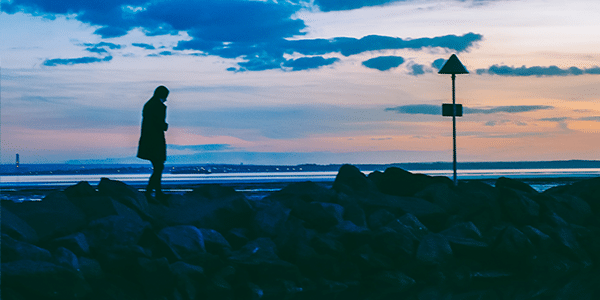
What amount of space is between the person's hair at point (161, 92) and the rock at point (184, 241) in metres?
2.41

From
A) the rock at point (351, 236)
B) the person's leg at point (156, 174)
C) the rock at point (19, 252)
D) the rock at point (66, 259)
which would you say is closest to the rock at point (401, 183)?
the rock at point (351, 236)

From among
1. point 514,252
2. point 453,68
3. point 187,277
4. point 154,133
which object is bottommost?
point 514,252

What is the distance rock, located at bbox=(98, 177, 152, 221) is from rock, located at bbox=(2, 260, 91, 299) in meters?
2.44

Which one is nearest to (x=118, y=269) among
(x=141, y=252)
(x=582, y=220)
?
(x=141, y=252)

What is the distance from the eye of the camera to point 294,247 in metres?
7.89

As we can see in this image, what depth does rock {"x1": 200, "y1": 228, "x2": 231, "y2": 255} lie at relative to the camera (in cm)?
783

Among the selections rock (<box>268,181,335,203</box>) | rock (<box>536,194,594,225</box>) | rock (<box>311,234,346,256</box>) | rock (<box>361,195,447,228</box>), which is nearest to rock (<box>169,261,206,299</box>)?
rock (<box>311,234,346,256</box>)

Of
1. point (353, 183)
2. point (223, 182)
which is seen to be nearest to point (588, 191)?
point (353, 183)

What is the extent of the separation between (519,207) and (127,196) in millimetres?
6819

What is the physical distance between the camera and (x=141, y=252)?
695 centimetres

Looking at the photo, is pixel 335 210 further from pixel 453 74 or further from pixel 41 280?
pixel 453 74

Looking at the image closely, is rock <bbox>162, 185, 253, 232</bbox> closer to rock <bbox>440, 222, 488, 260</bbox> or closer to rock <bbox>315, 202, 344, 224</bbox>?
rock <bbox>315, 202, 344, 224</bbox>

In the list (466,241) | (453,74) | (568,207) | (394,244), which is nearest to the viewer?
(394,244)

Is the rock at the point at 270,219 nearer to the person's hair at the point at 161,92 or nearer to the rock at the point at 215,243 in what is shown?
the rock at the point at 215,243
